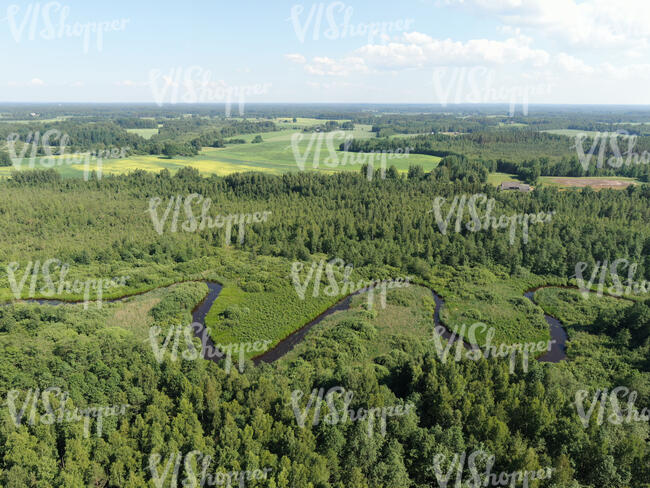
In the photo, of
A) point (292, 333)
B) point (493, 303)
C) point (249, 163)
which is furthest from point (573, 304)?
point (249, 163)

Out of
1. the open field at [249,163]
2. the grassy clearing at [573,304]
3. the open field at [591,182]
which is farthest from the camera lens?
the open field at [249,163]

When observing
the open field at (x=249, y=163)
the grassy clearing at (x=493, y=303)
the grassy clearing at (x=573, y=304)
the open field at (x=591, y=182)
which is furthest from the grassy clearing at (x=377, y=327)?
the open field at (x=249, y=163)

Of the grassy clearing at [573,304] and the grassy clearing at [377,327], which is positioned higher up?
the grassy clearing at [573,304]

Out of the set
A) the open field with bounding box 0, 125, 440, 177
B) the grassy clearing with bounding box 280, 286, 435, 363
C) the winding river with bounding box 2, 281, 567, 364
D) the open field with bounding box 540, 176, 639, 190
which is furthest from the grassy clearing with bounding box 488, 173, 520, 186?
the grassy clearing with bounding box 280, 286, 435, 363

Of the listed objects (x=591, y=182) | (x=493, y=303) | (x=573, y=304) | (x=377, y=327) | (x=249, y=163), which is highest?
(x=249, y=163)

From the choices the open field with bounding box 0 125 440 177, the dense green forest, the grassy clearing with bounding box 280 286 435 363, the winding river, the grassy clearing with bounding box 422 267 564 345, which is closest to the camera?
the dense green forest

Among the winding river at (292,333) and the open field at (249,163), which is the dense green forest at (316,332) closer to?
the winding river at (292,333)

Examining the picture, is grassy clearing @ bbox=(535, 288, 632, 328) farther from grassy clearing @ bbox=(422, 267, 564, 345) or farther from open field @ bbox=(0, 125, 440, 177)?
open field @ bbox=(0, 125, 440, 177)

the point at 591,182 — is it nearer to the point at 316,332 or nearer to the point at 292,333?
the point at 316,332
